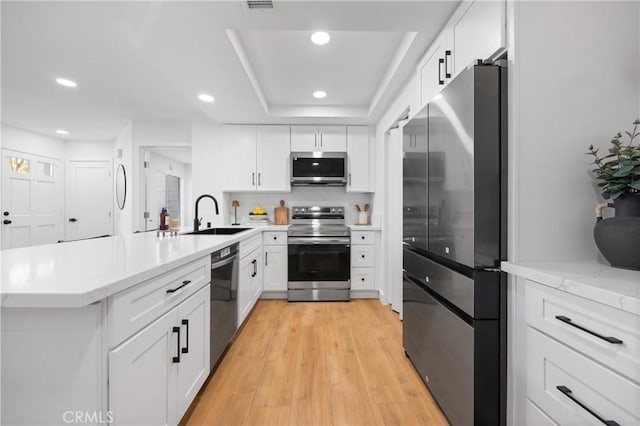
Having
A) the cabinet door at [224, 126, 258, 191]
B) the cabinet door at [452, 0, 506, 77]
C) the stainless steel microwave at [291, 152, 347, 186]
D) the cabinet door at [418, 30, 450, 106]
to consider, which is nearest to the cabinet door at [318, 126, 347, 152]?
the stainless steel microwave at [291, 152, 347, 186]

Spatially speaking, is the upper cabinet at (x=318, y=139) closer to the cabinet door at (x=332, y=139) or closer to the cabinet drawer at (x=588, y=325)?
the cabinet door at (x=332, y=139)

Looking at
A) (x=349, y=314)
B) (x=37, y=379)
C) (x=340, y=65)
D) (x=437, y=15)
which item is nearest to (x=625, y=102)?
(x=437, y=15)

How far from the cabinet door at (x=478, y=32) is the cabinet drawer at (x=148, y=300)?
1.75 m

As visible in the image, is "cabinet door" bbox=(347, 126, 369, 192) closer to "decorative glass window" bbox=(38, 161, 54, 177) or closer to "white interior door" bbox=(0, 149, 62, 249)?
"white interior door" bbox=(0, 149, 62, 249)

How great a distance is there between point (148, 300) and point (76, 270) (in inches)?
10.2

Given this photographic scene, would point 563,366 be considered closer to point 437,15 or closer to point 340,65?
point 437,15

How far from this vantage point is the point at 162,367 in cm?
121

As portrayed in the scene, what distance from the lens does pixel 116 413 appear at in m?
0.91

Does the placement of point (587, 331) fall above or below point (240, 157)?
below

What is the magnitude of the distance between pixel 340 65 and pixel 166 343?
2605mm

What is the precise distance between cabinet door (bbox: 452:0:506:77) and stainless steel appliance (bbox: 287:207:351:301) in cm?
237

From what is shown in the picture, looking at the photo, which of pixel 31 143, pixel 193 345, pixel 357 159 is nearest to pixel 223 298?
pixel 193 345

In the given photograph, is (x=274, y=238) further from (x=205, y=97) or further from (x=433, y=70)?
(x=433, y=70)

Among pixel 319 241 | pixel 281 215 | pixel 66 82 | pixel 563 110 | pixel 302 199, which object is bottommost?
pixel 319 241
